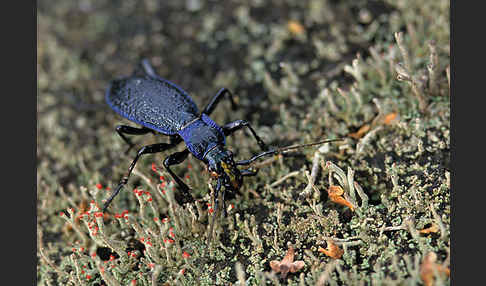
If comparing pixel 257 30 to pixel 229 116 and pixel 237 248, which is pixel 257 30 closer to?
pixel 229 116

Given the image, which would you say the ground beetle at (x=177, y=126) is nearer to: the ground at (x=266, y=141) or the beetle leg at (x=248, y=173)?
the beetle leg at (x=248, y=173)

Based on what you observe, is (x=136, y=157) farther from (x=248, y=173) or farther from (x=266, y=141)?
(x=266, y=141)

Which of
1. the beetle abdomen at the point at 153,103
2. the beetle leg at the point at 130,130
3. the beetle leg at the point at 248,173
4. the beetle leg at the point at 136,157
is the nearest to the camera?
the beetle leg at the point at 248,173

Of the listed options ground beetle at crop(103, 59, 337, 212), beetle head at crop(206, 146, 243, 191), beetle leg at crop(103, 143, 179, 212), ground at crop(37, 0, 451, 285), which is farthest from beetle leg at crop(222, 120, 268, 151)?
beetle leg at crop(103, 143, 179, 212)

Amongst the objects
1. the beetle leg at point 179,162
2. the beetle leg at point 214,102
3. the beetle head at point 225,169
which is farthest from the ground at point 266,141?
the beetle leg at point 214,102

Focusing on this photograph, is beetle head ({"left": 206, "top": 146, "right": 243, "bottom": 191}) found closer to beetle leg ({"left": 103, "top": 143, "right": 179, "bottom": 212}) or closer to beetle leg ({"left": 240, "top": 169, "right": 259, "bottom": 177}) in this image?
beetle leg ({"left": 240, "top": 169, "right": 259, "bottom": 177})

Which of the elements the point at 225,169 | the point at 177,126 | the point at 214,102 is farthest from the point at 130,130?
the point at 225,169
